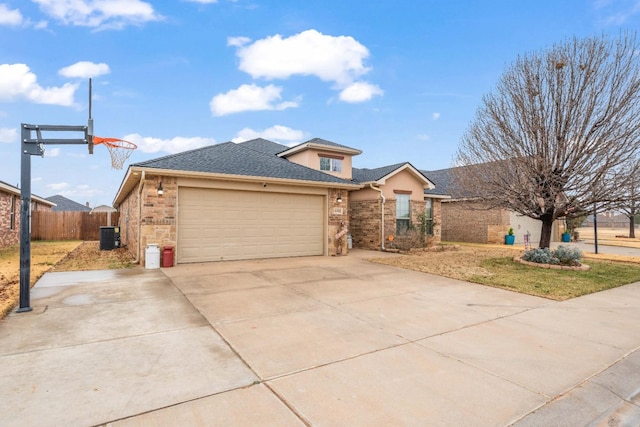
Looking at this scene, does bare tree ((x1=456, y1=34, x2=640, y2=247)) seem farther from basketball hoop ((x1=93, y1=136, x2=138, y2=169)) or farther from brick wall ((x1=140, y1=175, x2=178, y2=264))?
basketball hoop ((x1=93, y1=136, x2=138, y2=169))

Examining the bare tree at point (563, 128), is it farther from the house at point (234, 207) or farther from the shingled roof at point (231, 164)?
the shingled roof at point (231, 164)

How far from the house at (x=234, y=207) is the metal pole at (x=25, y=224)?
4.06m

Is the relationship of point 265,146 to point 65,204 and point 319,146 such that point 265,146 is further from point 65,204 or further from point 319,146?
point 65,204

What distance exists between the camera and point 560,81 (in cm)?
1081

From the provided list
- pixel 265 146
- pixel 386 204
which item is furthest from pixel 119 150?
pixel 265 146

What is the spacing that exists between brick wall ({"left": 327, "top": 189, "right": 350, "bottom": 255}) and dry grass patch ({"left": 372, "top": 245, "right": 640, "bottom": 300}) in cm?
194

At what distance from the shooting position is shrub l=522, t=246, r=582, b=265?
10.2m

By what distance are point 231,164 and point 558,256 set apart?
11.2 meters

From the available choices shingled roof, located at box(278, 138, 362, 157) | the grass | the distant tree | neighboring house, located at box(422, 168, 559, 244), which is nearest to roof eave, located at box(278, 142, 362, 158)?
shingled roof, located at box(278, 138, 362, 157)

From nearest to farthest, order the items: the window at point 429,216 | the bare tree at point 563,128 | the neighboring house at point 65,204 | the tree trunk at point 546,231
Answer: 1. the bare tree at point 563,128
2. the tree trunk at point 546,231
3. the window at point 429,216
4. the neighboring house at point 65,204

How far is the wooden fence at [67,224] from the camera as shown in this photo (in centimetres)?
2061

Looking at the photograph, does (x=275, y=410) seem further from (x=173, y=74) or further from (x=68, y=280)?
(x=173, y=74)

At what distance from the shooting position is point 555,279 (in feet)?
28.2

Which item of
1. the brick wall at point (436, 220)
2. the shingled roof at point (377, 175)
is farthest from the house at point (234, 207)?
the brick wall at point (436, 220)
